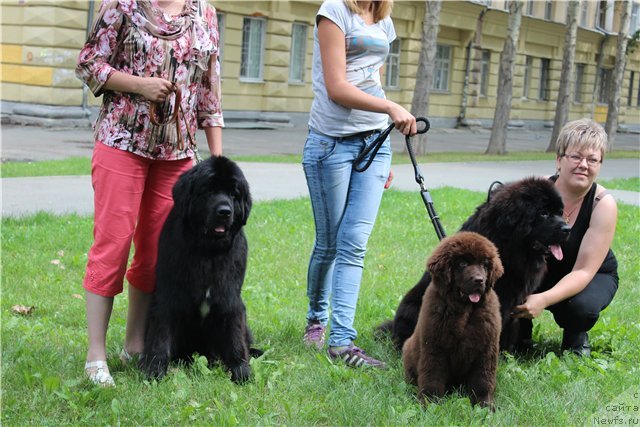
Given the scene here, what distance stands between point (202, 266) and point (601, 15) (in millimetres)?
48784

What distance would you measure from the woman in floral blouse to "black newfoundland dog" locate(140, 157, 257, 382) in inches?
9.3

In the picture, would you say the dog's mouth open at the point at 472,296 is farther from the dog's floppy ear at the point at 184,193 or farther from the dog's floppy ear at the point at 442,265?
the dog's floppy ear at the point at 184,193

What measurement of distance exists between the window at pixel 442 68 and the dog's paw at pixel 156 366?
33.5m

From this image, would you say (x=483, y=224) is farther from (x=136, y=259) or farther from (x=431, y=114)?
(x=431, y=114)

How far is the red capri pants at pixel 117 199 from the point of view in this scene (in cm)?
411

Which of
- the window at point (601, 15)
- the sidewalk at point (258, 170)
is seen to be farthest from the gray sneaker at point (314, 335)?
the window at point (601, 15)

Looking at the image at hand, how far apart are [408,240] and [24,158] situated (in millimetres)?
9171

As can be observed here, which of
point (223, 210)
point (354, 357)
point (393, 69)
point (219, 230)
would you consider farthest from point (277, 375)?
point (393, 69)

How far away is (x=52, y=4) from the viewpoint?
21422 millimetres

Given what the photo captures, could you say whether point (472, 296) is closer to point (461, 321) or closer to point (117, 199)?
point (461, 321)

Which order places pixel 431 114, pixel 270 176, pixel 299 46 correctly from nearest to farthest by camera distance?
pixel 270 176
pixel 299 46
pixel 431 114

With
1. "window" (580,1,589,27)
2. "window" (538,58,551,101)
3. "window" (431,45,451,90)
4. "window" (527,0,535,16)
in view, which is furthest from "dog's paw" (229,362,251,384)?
"window" (580,1,589,27)

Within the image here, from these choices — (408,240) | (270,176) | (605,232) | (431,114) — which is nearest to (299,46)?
(431,114)

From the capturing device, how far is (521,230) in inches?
175
